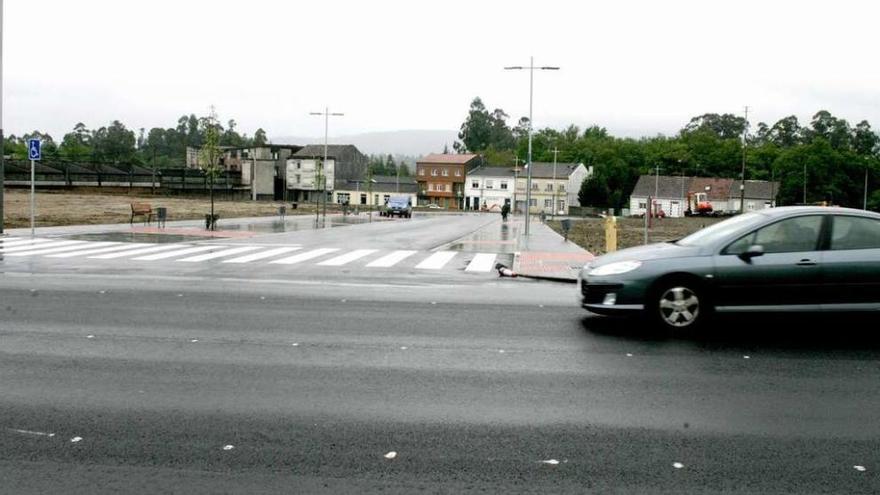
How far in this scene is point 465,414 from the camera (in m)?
6.04

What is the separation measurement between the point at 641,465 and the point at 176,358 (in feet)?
16.2

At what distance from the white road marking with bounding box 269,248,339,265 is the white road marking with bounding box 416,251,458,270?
3.08 m

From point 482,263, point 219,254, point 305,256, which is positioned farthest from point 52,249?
point 482,263

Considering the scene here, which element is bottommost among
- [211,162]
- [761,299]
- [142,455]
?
[142,455]

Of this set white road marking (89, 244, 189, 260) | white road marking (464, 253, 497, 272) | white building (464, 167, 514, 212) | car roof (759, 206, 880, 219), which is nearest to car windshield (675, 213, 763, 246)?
car roof (759, 206, 880, 219)

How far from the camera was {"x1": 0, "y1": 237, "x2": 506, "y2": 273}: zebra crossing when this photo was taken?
19.0 m

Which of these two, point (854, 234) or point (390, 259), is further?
point (390, 259)

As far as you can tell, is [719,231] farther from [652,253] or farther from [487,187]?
[487,187]

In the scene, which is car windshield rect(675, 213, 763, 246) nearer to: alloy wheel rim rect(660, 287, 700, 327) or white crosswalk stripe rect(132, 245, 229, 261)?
alloy wheel rim rect(660, 287, 700, 327)

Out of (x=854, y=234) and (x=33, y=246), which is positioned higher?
(x=854, y=234)

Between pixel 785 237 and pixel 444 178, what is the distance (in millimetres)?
122686

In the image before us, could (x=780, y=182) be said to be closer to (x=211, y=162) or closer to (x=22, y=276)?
(x=211, y=162)

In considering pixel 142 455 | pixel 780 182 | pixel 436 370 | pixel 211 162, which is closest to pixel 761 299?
pixel 436 370

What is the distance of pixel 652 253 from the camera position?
9812mm
